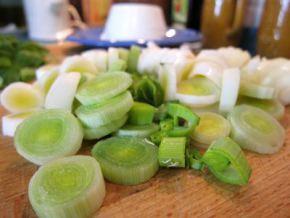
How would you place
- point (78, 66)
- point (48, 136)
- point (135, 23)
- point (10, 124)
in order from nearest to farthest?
point (48, 136) → point (10, 124) → point (78, 66) → point (135, 23)

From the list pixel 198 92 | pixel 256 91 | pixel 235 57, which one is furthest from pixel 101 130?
pixel 235 57

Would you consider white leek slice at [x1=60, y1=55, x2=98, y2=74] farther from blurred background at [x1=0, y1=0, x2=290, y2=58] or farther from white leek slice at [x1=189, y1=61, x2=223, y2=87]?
blurred background at [x1=0, y1=0, x2=290, y2=58]

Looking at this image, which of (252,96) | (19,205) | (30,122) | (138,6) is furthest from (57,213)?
(138,6)

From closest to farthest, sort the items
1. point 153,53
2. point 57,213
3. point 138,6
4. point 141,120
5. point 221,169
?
point 57,213
point 221,169
point 141,120
point 153,53
point 138,6

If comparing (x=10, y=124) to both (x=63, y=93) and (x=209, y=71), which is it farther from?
(x=209, y=71)

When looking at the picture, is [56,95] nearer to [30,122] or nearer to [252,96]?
[30,122]

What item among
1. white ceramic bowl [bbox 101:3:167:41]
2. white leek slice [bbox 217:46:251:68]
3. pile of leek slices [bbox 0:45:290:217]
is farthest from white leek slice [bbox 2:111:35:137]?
white ceramic bowl [bbox 101:3:167:41]

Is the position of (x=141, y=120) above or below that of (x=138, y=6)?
below

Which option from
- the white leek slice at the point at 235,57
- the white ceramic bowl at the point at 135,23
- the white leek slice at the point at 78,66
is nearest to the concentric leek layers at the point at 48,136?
the white leek slice at the point at 78,66
